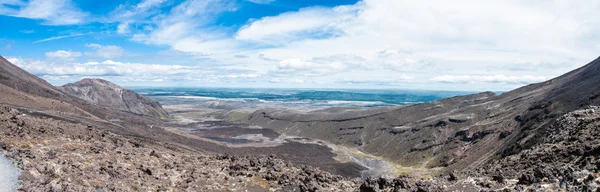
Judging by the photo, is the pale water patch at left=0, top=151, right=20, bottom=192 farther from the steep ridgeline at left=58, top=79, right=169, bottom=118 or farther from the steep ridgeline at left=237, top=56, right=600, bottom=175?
the steep ridgeline at left=58, top=79, right=169, bottom=118

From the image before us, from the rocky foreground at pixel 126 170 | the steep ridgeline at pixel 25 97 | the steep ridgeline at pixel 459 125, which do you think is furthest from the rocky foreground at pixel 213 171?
the steep ridgeline at pixel 25 97

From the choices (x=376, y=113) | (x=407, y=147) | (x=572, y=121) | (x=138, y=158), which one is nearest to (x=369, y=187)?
(x=138, y=158)

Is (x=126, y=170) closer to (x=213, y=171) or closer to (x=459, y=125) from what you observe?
(x=213, y=171)

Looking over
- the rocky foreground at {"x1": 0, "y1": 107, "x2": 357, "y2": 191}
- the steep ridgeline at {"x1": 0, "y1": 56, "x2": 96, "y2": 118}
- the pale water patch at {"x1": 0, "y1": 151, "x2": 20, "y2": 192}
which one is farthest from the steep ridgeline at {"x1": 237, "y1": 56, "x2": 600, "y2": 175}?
the steep ridgeline at {"x1": 0, "y1": 56, "x2": 96, "y2": 118}

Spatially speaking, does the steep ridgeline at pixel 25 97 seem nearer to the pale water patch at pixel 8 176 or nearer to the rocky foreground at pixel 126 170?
the rocky foreground at pixel 126 170

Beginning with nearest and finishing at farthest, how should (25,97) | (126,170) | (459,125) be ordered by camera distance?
(126,170), (25,97), (459,125)

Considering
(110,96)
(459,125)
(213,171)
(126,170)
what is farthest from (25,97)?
(110,96)

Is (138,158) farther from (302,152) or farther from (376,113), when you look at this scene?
(376,113)

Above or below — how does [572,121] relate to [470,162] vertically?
above
